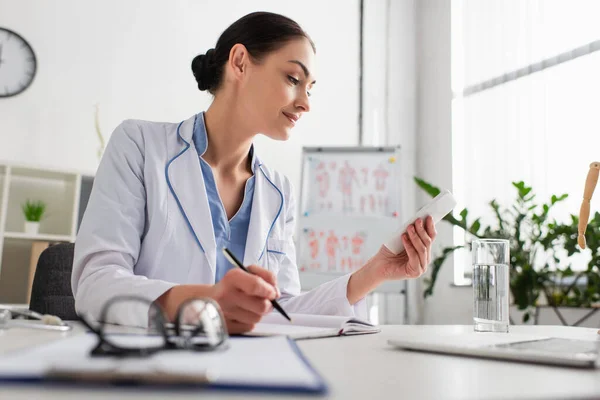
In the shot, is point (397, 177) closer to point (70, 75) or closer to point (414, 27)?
point (414, 27)

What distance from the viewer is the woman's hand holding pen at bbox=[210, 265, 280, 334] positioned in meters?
0.71

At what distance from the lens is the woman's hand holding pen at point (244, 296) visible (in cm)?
71

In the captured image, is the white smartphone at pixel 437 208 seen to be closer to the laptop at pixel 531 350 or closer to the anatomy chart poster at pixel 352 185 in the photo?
the laptop at pixel 531 350

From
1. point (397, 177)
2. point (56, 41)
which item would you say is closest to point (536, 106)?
point (397, 177)

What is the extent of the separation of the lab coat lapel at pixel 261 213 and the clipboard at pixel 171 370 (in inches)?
33.2

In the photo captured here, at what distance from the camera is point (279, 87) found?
137cm

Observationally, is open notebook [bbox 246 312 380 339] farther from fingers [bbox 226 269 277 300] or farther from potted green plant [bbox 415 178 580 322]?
potted green plant [bbox 415 178 580 322]

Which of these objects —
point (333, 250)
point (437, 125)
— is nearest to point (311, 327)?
point (333, 250)

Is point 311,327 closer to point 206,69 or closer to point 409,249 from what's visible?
point 409,249

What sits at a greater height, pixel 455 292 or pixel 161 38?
pixel 161 38

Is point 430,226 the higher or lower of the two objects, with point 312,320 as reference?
higher

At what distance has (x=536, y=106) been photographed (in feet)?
11.8

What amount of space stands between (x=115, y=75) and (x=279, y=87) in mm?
2702

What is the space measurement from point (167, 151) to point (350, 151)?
9.02 ft
